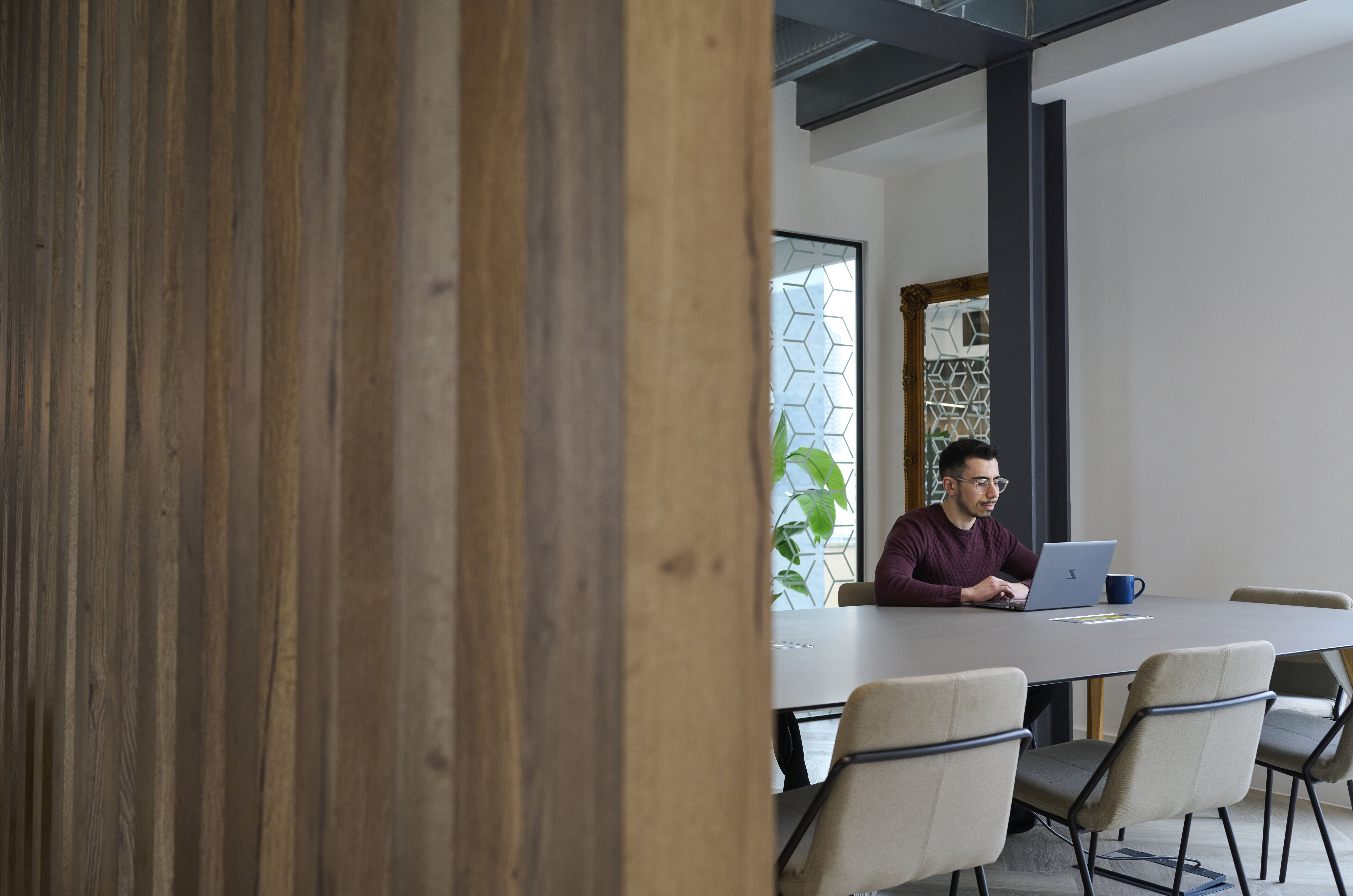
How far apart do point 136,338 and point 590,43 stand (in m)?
1.11

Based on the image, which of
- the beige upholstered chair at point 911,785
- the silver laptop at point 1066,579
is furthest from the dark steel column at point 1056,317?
the beige upholstered chair at point 911,785

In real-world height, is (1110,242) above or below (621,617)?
above

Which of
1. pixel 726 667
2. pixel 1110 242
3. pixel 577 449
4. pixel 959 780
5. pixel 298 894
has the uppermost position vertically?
pixel 1110 242

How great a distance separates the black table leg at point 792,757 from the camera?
10.1ft

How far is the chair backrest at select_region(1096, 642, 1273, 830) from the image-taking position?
7.88 ft

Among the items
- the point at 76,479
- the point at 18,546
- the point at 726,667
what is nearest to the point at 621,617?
the point at 726,667

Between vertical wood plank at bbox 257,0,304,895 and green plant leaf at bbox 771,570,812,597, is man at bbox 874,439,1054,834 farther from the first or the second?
vertical wood plank at bbox 257,0,304,895

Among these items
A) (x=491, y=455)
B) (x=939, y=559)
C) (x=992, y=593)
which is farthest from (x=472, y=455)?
(x=939, y=559)

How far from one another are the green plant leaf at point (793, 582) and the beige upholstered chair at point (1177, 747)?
3.78m

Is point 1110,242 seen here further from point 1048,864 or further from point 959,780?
point 959,780

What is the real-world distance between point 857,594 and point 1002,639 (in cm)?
149

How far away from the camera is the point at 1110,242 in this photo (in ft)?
17.9

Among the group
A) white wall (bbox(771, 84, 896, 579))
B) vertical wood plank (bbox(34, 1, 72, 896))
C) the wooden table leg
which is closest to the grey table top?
the wooden table leg

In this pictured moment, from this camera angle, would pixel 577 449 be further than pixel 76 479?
No
